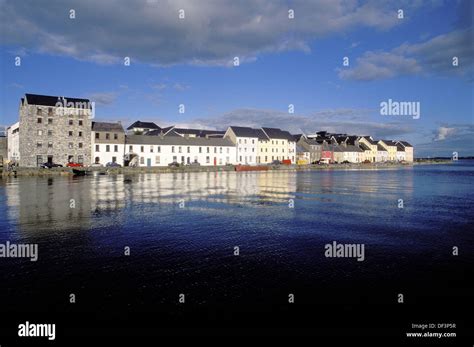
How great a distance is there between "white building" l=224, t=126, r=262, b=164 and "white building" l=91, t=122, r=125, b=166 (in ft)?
127

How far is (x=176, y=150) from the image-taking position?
327ft

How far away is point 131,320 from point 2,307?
3.50 metres

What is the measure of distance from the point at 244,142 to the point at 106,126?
46459 mm

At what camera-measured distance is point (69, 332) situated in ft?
25.1

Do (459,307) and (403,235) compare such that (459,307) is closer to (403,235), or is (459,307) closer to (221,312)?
(221,312)

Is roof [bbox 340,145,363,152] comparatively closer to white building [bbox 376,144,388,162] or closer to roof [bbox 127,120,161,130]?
white building [bbox 376,144,388,162]

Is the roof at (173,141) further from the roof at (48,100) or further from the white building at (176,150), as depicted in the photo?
the roof at (48,100)

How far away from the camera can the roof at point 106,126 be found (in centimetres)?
8721

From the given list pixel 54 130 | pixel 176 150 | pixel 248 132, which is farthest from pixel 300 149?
pixel 54 130

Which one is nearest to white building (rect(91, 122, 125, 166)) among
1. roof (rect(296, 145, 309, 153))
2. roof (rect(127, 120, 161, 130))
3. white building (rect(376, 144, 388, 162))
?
roof (rect(127, 120, 161, 130))

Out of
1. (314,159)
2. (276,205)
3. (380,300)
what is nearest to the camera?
(380,300)

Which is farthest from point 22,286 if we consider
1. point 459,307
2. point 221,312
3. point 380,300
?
point 459,307

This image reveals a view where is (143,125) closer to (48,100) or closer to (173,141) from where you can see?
(173,141)

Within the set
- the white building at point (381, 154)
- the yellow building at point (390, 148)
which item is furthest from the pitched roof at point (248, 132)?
the yellow building at point (390, 148)
